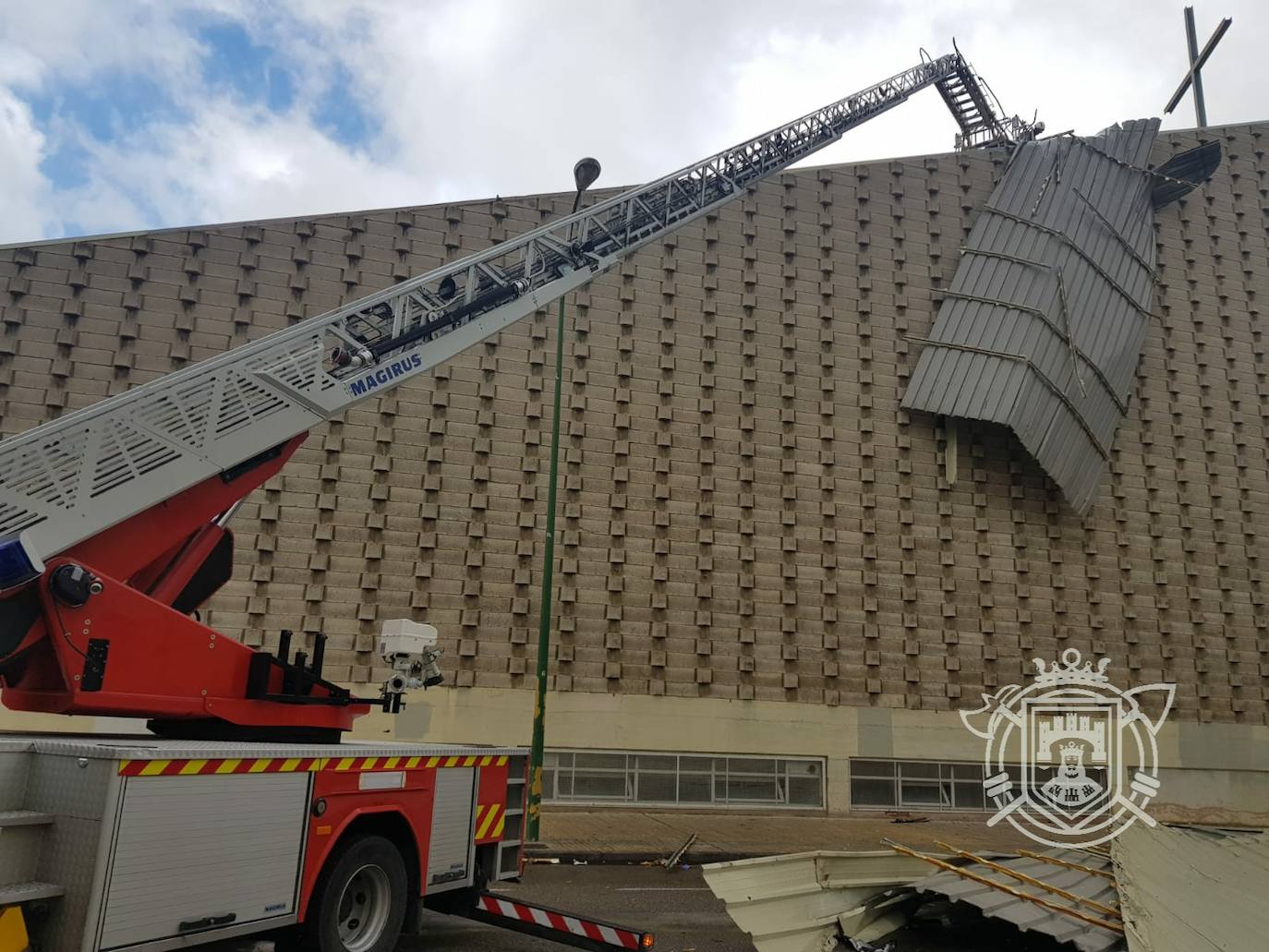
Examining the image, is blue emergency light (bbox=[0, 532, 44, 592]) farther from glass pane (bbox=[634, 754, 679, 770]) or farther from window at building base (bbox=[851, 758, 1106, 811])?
window at building base (bbox=[851, 758, 1106, 811])

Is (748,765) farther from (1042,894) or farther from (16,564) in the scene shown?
(16,564)

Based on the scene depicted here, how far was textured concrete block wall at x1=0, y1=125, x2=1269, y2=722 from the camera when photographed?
69.3 feet

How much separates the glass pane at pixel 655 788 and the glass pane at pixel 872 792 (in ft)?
15.4

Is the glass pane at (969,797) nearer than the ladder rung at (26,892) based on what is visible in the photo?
No

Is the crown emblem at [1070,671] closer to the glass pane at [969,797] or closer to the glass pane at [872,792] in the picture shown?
the glass pane at [969,797]

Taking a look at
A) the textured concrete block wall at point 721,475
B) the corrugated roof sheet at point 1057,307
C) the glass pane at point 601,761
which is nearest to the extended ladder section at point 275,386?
the textured concrete block wall at point 721,475

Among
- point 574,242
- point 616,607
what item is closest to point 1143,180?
point 616,607

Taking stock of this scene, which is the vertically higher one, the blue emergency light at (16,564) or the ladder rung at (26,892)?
the blue emergency light at (16,564)

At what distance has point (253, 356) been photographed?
329 inches

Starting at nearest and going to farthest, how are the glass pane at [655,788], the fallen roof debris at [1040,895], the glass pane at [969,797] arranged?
1. the fallen roof debris at [1040,895]
2. the glass pane at [655,788]
3. the glass pane at [969,797]

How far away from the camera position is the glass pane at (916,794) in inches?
907

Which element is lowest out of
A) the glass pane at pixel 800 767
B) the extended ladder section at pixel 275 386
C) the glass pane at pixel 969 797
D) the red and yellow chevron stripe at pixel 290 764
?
the glass pane at pixel 969 797

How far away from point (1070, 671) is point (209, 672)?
2307cm

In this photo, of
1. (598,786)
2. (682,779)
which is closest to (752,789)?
(682,779)
